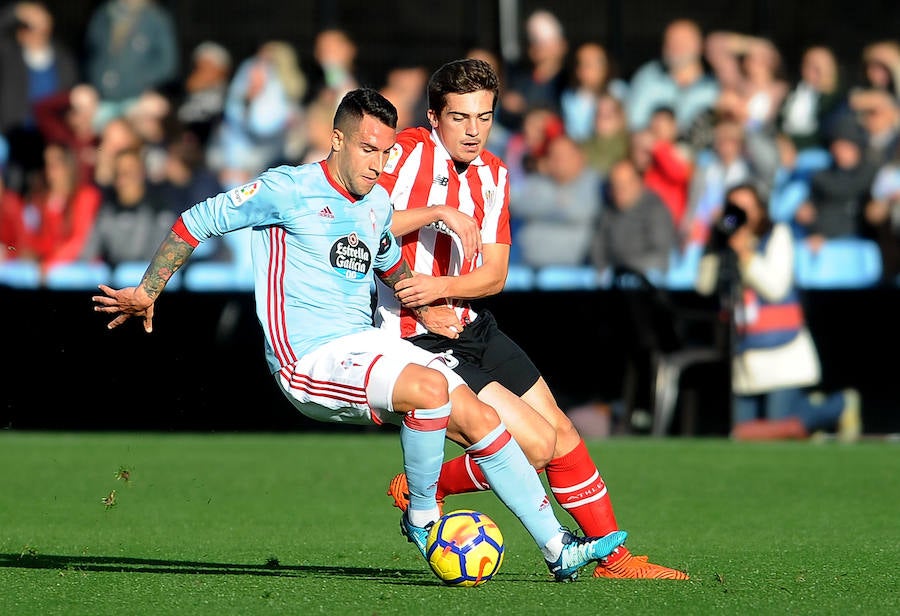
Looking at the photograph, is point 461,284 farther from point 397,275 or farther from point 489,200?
point 489,200

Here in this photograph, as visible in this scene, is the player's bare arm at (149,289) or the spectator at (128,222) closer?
the player's bare arm at (149,289)

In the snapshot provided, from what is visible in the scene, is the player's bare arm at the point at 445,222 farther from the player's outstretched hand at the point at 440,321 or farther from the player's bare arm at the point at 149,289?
the player's bare arm at the point at 149,289

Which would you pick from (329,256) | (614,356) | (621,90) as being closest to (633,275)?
(614,356)

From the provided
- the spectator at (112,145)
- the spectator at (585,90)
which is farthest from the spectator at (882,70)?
the spectator at (112,145)

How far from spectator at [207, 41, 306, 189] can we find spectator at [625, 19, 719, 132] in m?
3.03

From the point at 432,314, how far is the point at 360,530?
1832mm

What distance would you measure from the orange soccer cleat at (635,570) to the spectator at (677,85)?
7.78 m

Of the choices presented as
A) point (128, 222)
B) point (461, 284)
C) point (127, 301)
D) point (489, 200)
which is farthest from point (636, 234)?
point (127, 301)

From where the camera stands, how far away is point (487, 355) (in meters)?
6.11

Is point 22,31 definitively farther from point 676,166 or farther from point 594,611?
point 594,611

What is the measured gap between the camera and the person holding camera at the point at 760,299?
11531 mm

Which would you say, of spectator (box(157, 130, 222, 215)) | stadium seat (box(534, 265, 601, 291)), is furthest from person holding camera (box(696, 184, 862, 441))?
spectator (box(157, 130, 222, 215))

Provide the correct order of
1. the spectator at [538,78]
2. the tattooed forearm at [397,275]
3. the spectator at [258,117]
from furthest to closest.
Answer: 1. the spectator at [258,117]
2. the spectator at [538,78]
3. the tattooed forearm at [397,275]

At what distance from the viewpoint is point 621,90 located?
1362 cm
